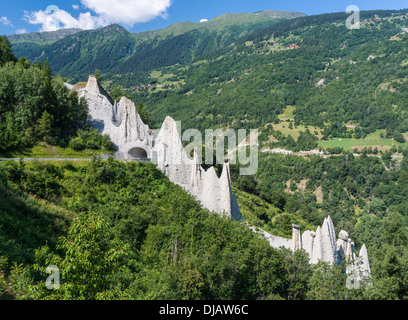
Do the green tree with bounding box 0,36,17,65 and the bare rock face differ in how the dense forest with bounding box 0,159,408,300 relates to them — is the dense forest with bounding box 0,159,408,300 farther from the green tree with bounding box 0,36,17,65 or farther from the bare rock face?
the green tree with bounding box 0,36,17,65

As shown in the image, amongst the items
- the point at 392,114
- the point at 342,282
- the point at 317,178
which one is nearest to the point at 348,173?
the point at 317,178

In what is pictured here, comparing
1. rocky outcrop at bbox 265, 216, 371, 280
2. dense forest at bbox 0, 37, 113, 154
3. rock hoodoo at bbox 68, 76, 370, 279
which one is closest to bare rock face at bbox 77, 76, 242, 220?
rock hoodoo at bbox 68, 76, 370, 279

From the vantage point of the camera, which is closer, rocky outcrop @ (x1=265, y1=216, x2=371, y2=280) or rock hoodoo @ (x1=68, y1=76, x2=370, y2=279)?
rocky outcrop @ (x1=265, y1=216, x2=371, y2=280)

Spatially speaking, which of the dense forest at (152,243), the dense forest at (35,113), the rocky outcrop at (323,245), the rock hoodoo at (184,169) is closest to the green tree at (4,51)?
the dense forest at (35,113)

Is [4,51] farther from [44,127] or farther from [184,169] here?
[184,169]

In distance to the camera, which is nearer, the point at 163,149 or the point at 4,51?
the point at 163,149

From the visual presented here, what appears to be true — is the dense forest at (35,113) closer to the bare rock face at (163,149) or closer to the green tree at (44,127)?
the green tree at (44,127)

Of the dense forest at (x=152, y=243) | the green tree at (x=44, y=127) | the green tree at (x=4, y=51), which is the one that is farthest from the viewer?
the green tree at (x=4, y=51)

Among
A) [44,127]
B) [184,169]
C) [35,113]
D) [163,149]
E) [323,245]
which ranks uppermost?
[35,113]

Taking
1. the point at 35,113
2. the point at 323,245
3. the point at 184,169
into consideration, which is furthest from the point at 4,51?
the point at 323,245
